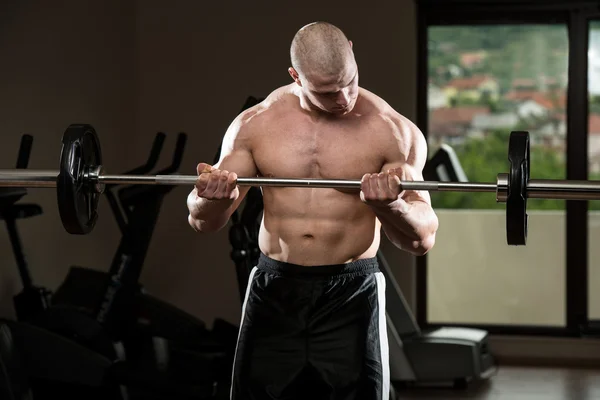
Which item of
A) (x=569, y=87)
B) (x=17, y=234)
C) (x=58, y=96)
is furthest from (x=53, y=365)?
(x=569, y=87)

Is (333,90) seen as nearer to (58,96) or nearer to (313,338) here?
(313,338)

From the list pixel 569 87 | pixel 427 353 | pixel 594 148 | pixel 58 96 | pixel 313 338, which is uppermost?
pixel 569 87

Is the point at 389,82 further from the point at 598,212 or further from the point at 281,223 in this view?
the point at 281,223

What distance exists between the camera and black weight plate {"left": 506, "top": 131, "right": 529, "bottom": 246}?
88.4 inches

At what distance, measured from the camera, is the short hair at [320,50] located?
2432mm

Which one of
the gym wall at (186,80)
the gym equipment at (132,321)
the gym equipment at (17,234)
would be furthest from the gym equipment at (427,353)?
the gym equipment at (17,234)

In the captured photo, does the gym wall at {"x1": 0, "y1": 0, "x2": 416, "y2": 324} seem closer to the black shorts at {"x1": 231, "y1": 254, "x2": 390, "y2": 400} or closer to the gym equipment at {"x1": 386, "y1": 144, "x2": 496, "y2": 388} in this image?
the gym equipment at {"x1": 386, "y1": 144, "x2": 496, "y2": 388}

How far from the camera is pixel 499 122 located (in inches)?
238

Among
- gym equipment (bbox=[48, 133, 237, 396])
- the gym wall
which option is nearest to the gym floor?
the gym wall

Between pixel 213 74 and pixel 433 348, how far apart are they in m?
2.15

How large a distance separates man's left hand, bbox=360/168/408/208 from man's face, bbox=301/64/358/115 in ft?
0.87

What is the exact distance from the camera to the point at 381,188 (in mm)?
2322

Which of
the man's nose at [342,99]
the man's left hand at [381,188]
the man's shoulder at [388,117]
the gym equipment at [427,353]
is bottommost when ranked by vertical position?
the gym equipment at [427,353]

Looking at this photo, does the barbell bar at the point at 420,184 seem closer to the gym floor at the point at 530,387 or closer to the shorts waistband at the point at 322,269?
the shorts waistband at the point at 322,269
